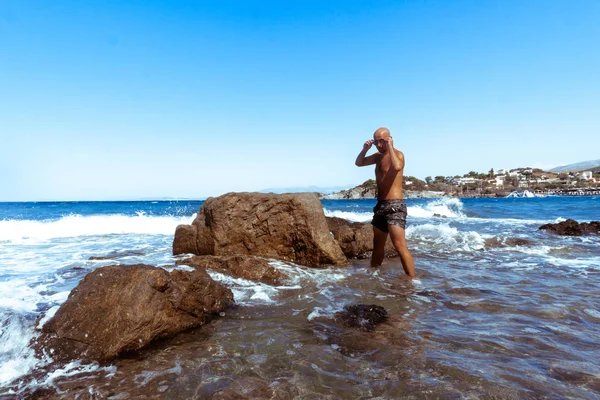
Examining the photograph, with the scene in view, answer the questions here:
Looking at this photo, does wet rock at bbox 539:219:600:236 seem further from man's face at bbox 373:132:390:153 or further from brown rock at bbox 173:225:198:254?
brown rock at bbox 173:225:198:254

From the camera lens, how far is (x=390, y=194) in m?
5.68

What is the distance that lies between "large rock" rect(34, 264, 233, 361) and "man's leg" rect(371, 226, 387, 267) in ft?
10.3

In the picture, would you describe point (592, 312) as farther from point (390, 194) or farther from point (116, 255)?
point (116, 255)

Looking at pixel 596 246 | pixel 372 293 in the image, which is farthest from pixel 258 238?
pixel 596 246

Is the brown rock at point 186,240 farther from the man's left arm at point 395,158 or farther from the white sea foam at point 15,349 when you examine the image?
the man's left arm at point 395,158

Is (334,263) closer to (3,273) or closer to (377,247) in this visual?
(377,247)

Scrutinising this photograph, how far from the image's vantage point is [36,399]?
2.35 m

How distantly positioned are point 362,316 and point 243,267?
2506mm

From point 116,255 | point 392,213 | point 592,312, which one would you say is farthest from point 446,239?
point 116,255

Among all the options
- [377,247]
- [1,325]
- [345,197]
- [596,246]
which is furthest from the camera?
[345,197]

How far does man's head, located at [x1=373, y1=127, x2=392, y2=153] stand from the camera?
557 centimetres

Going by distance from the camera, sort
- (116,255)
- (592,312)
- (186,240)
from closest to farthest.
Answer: (592,312), (186,240), (116,255)

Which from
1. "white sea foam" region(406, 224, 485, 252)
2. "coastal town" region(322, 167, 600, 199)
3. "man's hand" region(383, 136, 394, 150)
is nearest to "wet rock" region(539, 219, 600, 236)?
"white sea foam" region(406, 224, 485, 252)

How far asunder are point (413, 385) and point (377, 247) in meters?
3.88
